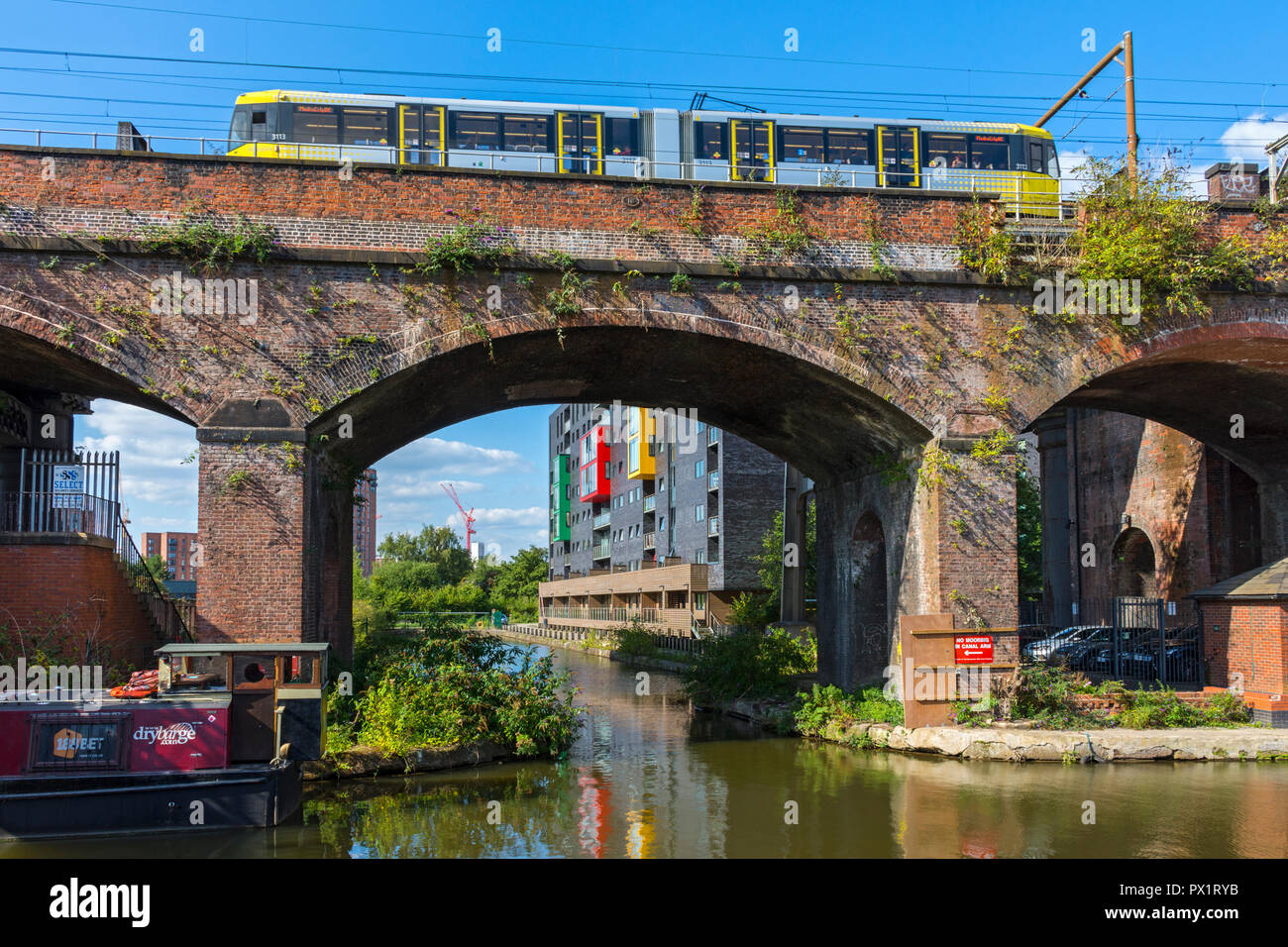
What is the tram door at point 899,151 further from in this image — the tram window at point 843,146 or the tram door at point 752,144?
the tram door at point 752,144

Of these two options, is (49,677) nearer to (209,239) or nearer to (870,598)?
(209,239)

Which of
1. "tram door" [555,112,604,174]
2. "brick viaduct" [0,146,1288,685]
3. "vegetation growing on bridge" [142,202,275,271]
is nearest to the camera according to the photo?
"brick viaduct" [0,146,1288,685]

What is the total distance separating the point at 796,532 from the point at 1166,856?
2377 centimetres

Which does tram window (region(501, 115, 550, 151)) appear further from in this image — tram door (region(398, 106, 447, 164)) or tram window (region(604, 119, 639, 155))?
tram door (region(398, 106, 447, 164))

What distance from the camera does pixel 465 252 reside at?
1591 cm

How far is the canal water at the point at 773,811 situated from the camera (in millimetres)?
10664

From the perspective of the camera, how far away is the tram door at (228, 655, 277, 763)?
39.0 feet

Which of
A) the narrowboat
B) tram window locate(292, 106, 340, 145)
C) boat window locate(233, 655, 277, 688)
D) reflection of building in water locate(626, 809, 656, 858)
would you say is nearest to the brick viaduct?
boat window locate(233, 655, 277, 688)

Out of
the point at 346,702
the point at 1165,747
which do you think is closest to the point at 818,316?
the point at 1165,747

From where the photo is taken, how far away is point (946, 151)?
24.5 m

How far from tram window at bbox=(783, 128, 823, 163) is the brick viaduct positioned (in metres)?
6.95

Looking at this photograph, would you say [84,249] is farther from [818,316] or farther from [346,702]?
[818,316]

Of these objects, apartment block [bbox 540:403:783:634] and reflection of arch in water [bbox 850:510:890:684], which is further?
apartment block [bbox 540:403:783:634]

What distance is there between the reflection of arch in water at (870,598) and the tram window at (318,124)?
14.7 metres
